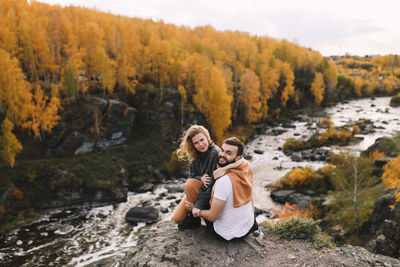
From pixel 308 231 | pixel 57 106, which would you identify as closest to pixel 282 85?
pixel 57 106

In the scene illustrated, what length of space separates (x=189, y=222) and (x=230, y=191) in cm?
193

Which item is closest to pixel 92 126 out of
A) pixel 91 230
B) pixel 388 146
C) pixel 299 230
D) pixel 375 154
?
pixel 91 230

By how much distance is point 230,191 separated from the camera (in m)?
5.05

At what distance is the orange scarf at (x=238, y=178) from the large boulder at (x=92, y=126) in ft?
104

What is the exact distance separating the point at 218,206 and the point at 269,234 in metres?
3.09

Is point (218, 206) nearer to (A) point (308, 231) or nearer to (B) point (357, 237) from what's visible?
(A) point (308, 231)

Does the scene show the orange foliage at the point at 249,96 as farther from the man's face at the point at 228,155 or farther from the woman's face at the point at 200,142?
the man's face at the point at 228,155

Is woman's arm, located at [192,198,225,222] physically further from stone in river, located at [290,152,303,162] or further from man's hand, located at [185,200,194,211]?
stone in river, located at [290,152,303,162]

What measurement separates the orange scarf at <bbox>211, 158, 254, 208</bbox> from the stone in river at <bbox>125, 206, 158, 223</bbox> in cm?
1903

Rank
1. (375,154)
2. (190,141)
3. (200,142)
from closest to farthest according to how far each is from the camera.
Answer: (200,142) → (190,141) → (375,154)

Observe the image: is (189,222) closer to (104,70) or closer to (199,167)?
(199,167)

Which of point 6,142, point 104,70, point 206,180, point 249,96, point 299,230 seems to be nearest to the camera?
point 206,180

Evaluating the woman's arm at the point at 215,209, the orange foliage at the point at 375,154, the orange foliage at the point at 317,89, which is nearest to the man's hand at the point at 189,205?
the woman's arm at the point at 215,209

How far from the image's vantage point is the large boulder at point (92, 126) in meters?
32.4
